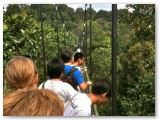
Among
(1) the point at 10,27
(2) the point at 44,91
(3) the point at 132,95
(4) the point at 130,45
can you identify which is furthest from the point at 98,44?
(2) the point at 44,91

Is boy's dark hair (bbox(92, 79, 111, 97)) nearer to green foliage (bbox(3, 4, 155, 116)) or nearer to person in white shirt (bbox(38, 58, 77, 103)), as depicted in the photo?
person in white shirt (bbox(38, 58, 77, 103))

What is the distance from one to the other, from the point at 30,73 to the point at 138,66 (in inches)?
81.5

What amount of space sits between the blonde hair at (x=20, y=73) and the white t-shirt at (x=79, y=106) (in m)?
0.20

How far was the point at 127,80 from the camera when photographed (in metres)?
3.04

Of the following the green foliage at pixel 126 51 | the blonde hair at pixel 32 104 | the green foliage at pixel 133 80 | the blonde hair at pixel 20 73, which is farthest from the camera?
the green foliage at pixel 133 80

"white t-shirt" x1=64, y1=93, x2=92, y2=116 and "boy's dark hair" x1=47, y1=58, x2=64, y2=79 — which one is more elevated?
"boy's dark hair" x1=47, y1=58, x2=64, y2=79

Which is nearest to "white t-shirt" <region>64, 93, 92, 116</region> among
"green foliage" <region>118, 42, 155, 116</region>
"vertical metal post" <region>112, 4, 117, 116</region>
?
"vertical metal post" <region>112, 4, 117, 116</region>

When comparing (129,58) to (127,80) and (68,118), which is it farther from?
(68,118)

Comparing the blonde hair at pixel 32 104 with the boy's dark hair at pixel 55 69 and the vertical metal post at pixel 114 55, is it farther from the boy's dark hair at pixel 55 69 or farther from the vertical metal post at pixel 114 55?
the vertical metal post at pixel 114 55

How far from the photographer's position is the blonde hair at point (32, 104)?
684mm

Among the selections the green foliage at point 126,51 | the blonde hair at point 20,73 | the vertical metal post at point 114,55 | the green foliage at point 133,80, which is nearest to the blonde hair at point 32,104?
the blonde hair at point 20,73

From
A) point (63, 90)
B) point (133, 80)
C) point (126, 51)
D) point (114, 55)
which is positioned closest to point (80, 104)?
point (63, 90)

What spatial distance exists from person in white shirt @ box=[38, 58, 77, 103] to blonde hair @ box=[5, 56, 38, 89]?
8.2 inches

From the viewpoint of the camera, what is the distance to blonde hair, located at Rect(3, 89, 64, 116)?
2.24ft
